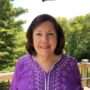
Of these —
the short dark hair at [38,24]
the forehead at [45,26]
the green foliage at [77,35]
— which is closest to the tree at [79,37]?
the green foliage at [77,35]

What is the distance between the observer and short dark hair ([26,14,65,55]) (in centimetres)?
189

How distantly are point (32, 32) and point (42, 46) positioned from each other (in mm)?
134

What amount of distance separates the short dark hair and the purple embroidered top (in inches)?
2.2

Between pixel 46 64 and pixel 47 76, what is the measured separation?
82mm

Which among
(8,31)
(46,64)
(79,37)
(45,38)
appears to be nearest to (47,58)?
(46,64)

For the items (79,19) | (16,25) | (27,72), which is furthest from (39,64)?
(79,19)

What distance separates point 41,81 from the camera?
187cm

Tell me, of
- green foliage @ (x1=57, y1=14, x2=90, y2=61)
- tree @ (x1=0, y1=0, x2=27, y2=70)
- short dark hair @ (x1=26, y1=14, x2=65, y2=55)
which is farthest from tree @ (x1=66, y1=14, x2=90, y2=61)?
short dark hair @ (x1=26, y1=14, x2=65, y2=55)

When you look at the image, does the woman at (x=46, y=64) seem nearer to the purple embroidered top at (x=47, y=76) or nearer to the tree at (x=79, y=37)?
the purple embroidered top at (x=47, y=76)

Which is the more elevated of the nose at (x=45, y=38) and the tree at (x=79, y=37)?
the tree at (x=79, y=37)

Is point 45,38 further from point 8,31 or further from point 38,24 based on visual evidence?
point 8,31

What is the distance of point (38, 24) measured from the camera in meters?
1.88

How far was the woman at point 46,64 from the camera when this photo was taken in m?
1.86

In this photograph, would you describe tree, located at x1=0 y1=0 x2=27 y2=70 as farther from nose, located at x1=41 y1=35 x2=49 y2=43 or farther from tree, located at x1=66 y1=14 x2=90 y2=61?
nose, located at x1=41 y1=35 x2=49 y2=43
